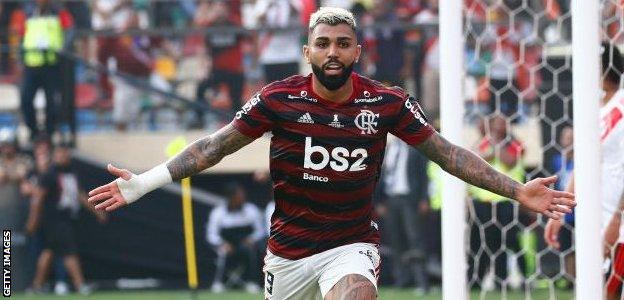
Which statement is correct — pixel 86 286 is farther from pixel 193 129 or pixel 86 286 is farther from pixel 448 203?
pixel 448 203

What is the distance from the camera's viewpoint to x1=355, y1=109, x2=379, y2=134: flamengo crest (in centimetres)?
676

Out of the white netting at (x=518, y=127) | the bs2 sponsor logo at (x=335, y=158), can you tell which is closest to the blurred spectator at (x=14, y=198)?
the white netting at (x=518, y=127)

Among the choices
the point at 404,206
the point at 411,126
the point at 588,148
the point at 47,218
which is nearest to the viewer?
the point at 411,126

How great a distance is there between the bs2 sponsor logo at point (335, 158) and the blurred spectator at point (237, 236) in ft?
31.9

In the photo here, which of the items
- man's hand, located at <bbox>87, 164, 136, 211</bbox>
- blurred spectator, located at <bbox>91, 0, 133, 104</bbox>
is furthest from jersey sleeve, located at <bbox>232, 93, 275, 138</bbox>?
blurred spectator, located at <bbox>91, 0, 133, 104</bbox>

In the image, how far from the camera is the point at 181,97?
1655 centimetres

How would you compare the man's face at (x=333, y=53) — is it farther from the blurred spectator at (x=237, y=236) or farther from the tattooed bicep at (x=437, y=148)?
the blurred spectator at (x=237, y=236)

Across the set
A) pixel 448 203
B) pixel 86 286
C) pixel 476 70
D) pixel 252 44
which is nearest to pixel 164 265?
pixel 86 286

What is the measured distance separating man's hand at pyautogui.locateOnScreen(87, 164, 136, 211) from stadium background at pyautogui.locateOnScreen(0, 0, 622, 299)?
9239 mm

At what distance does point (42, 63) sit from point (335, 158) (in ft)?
33.8

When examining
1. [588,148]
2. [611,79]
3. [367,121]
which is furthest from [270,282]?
[611,79]

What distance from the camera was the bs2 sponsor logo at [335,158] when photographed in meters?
6.75

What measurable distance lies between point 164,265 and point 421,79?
3781mm

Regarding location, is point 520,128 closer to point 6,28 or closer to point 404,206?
point 404,206
